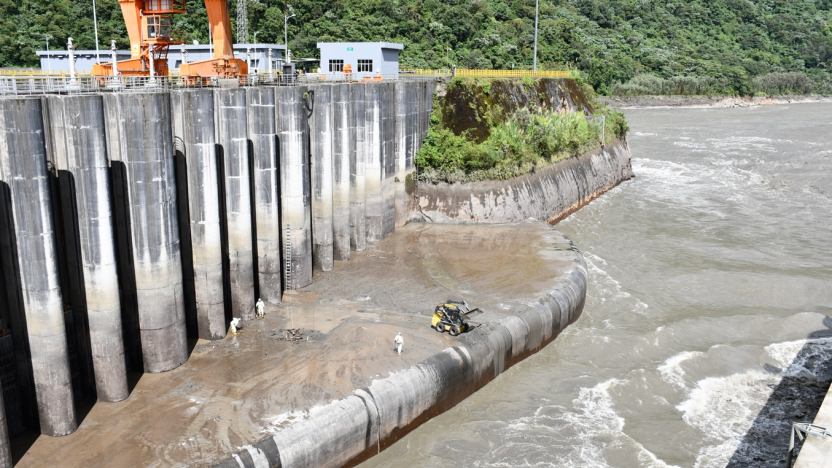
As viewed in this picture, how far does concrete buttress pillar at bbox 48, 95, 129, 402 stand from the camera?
21.2 metres

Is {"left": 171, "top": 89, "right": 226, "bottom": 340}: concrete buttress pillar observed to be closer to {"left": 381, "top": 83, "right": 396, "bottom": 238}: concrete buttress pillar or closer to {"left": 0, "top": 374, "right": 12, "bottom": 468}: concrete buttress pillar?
{"left": 0, "top": 374, "right": 12, "bottom": 468}: concrete buttress pillar

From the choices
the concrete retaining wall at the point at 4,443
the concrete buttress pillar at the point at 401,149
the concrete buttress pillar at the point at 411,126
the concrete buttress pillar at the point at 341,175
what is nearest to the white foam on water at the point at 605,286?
the concrete buttress pillar at the point at 401,149

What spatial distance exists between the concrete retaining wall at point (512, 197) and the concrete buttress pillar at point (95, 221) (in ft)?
82.9

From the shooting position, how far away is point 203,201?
26453 millimetres

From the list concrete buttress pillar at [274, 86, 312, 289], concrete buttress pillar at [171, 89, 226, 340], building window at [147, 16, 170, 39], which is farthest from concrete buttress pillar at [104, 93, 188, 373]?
building window at [147, 16, 170, 39]

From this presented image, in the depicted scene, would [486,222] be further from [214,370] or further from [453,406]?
[214,370]

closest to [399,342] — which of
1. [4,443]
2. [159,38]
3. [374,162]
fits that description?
[4,443]

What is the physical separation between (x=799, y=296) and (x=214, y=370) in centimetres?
3012

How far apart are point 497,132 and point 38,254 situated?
34.7 m

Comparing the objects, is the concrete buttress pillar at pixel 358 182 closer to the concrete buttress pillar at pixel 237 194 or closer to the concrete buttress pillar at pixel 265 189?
the concrete buttress pillar at pixel 265 189

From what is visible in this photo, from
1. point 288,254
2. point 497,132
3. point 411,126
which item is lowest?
point 288,254

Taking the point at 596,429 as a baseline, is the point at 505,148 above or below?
above

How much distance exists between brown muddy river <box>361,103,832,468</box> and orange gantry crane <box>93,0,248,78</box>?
22.4 metres

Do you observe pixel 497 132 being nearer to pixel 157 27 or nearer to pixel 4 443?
pixel 157 27
